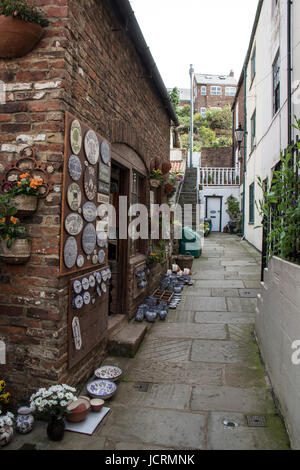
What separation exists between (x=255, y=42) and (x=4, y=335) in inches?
505

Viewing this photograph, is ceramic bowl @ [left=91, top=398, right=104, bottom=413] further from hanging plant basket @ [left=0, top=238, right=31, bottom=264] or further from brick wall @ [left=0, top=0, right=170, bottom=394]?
hanging plant basket @ [left=0, top=238, right=31, bottom=264]

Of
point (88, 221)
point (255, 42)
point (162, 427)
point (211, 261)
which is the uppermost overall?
point (255, 42)

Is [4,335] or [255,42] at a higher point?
[255,42]

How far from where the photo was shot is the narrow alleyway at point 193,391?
270cm

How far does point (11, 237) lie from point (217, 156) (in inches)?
832

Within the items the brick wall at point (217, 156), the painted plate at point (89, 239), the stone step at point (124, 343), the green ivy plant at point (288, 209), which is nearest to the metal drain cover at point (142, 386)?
the stone step at point (124, 343)

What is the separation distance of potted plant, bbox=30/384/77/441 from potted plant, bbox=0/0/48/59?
9.46 feet

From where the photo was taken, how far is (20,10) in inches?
109

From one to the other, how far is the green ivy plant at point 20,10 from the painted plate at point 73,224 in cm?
167

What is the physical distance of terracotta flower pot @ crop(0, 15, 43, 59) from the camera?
9.23ft

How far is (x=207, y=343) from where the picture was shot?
15.6ft
